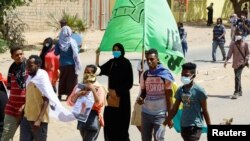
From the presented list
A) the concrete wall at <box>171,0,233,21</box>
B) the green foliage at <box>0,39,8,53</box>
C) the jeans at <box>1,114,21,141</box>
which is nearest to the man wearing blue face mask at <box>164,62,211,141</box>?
the jeans at <box>1,114,21,141</box>

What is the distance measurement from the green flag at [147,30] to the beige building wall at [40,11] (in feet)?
70.0

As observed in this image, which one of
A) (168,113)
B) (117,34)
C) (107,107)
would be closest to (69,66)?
(117,34)

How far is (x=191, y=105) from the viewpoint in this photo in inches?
291

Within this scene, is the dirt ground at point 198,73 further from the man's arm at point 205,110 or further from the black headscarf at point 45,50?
the man's arm at point 205,110

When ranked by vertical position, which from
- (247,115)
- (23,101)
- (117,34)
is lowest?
(247,115)

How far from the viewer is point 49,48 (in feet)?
41.5

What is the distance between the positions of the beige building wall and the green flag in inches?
840

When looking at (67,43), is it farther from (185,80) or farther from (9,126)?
(185,80)

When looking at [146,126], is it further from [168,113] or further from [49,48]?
[49,48]

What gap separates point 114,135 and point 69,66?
4.52 metres

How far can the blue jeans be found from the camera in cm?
808

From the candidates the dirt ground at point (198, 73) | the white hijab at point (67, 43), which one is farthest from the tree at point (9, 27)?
the white hijab at point (67, 43)

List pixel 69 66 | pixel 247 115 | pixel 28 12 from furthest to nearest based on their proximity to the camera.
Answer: pixel 28 12
pixel 69 66
pixel 247 115

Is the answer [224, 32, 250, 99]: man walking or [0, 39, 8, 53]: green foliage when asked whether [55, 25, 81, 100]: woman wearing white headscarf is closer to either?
[224, 32, 250, 99]: man walking
